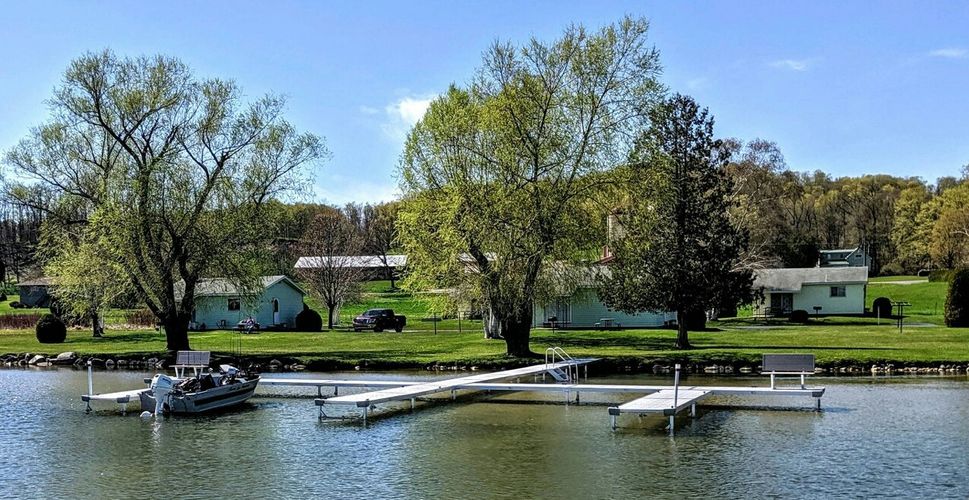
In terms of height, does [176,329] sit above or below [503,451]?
above

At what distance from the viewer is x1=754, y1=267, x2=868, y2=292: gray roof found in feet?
225

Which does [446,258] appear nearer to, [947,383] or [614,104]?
[614,104]

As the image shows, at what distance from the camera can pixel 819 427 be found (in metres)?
21.1

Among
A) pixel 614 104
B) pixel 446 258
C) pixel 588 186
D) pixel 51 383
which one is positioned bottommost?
pixel 51 383

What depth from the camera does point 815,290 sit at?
69.8m

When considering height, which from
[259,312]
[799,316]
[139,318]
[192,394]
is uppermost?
[259,312]

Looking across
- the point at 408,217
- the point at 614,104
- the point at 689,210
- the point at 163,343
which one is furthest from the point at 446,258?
the point at 163,343

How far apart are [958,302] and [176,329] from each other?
41.4m

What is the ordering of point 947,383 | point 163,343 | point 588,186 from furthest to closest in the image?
1. point 163,343
2. point 588,186
3. point 947,383

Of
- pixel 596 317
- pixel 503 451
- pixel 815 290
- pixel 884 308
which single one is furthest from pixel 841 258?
pixel 503 451

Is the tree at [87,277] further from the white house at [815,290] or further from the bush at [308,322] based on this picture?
the white house at [815,290]

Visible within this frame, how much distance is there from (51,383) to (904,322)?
49286 millimetres

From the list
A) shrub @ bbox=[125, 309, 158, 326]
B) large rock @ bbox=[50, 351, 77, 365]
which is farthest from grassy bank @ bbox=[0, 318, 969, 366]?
shrub @ bbox=[125, 309, 158, 326]

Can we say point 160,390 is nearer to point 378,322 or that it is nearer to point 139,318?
point 378,322
